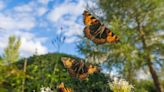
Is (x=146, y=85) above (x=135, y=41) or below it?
below

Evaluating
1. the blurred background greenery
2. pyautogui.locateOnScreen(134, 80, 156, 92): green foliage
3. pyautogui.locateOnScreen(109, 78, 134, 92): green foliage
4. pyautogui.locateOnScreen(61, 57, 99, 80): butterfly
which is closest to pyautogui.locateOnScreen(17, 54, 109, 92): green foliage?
pyautogui.locateOnScreen(61, 57, 99, 80): butterfly

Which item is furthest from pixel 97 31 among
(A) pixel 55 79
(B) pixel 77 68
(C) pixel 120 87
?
(A) pixel 55 79

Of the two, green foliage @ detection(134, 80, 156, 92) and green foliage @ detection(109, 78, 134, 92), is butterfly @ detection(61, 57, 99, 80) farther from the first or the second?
green foliage @ detection(134, 80, 156, 92)

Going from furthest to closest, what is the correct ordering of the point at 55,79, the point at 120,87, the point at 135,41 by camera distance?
the point at 135,41, the point at 55,79, the point at 120,87

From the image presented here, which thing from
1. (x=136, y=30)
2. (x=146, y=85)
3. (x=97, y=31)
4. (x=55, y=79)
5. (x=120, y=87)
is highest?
(x=136, y=30)

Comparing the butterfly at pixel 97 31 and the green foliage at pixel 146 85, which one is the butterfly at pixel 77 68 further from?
the green foliage at pixel 146 85

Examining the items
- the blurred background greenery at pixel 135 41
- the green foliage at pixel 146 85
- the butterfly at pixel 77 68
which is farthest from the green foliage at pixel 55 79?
the green foliage at pixel 146 85

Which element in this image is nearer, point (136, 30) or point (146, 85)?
point (136, 30)

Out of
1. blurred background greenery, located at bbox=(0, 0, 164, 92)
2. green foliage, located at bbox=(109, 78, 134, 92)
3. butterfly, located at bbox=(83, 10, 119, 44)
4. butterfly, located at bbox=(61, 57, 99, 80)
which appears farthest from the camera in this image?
blurred background greenery, located at bbox=(0, 0, 164, 92)

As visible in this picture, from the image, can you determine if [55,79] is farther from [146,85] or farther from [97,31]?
[146,85]
